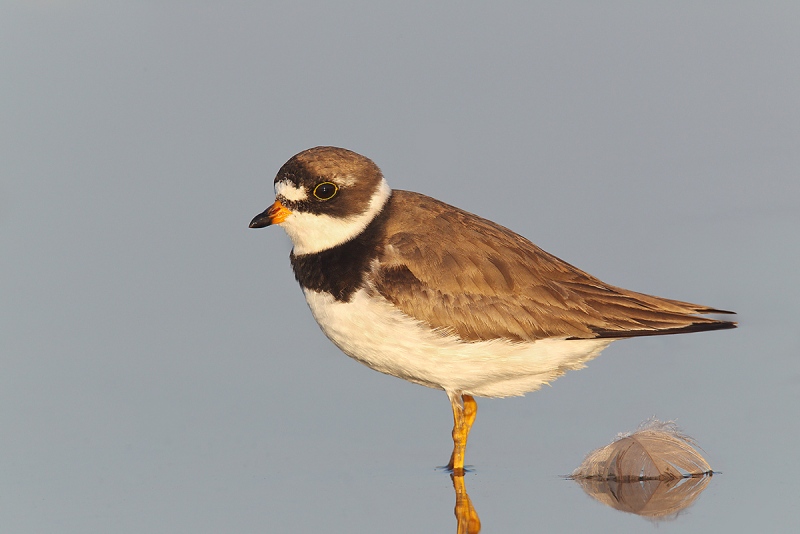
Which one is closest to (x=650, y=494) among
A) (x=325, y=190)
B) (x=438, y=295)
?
(x=438, y=295)

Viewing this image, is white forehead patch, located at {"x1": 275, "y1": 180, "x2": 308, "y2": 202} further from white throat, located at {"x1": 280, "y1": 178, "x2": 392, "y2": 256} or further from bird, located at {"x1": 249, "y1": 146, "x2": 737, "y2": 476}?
white throat, located at {"x1": 280, "y1": 178, "x2": 392, "y2": 256}

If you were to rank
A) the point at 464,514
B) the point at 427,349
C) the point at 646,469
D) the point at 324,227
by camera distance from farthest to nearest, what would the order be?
the point at 324,227, the point at 427,349, the point at 646,469, the point at 464,514

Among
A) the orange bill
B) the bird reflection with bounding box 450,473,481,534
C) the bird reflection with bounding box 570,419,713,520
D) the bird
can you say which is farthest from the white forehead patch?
the bird reflection with bounding box 570,419,713,520

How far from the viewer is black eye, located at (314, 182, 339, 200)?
9.77 meters

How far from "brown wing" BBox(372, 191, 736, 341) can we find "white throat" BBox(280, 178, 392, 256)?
244 millimetres

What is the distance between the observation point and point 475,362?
31.5 ft

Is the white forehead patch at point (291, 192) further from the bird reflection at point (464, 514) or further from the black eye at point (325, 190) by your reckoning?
the bird reflection at point (464, 514)

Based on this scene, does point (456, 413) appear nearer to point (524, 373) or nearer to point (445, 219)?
point (524, 373)

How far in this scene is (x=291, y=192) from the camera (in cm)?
977

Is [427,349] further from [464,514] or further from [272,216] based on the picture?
[272,216]

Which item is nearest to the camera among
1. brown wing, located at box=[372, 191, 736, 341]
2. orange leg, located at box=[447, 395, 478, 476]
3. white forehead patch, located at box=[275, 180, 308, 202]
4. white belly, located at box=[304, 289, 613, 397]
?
white belly, located at box=[304, 289, 613, 397]

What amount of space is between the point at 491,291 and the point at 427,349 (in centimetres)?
78

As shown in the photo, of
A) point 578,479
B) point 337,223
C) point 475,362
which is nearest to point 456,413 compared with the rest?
point 475,362

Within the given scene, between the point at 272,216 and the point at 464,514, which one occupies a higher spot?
the point at 272,216
